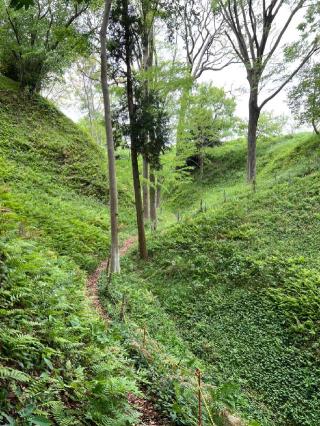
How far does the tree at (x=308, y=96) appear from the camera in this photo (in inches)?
693

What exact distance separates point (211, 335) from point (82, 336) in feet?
14.9

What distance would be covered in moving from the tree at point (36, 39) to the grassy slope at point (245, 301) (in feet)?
48.5

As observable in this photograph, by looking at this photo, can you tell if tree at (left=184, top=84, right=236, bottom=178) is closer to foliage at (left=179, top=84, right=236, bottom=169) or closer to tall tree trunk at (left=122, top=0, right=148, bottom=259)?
foliage at (left=179, top=84, right=236, bottom=169)

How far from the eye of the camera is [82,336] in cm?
447

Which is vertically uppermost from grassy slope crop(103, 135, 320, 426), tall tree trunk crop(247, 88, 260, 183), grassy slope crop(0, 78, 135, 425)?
tall tree trunk crop(247, 88, 260, 183)

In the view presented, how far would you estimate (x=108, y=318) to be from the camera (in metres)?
7.09

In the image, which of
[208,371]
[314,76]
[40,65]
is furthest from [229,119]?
[208,371]

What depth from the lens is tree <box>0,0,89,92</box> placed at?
2011 centimetres

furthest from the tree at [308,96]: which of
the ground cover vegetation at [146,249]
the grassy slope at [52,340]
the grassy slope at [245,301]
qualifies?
the grassy slope at [52,340]

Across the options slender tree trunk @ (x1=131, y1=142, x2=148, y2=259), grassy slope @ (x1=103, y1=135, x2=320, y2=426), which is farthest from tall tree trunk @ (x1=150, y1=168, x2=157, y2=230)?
slender tree trunk @ (x1=131, y1=142, x2=148, y2=259)

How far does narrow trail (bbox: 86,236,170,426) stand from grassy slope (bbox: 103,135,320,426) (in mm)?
189

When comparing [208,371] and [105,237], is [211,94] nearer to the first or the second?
[105,237]

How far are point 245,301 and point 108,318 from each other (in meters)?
4.08

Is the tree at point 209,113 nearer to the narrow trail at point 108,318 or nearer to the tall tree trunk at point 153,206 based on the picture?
the tall tree trunk at point 153,206
